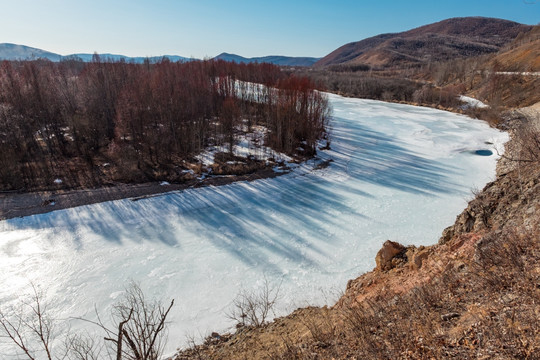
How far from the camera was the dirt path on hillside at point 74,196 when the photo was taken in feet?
64.4

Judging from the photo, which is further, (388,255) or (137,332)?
(388,255)

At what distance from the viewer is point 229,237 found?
16.8 meters

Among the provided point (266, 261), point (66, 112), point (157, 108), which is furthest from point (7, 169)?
point (266, 261)

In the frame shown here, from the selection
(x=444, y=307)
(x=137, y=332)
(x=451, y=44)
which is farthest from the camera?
(x=451, y=44)

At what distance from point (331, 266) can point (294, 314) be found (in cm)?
413

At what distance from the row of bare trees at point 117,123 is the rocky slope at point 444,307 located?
2077cm

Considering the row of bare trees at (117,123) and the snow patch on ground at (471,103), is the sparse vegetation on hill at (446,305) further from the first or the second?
the snow patch on ground at (471,103)

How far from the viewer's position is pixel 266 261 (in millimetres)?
14539

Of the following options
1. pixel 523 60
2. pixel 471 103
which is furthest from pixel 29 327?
pixel 523 60

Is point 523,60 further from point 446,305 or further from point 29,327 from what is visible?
point 29,327

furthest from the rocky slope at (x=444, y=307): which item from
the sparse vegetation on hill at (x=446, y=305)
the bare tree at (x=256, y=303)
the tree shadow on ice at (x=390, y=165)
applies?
the tree shadow on ice at (x=390, y=165)

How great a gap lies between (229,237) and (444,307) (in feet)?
40.8

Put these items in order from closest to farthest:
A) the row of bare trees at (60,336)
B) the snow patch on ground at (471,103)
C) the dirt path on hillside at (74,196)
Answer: the row of bare trees at (60,336), the dirt path on hillside at (74,196), the snow patch on ground at (471,103)

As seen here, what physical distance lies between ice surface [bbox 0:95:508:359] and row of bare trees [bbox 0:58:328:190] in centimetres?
Result: 707
